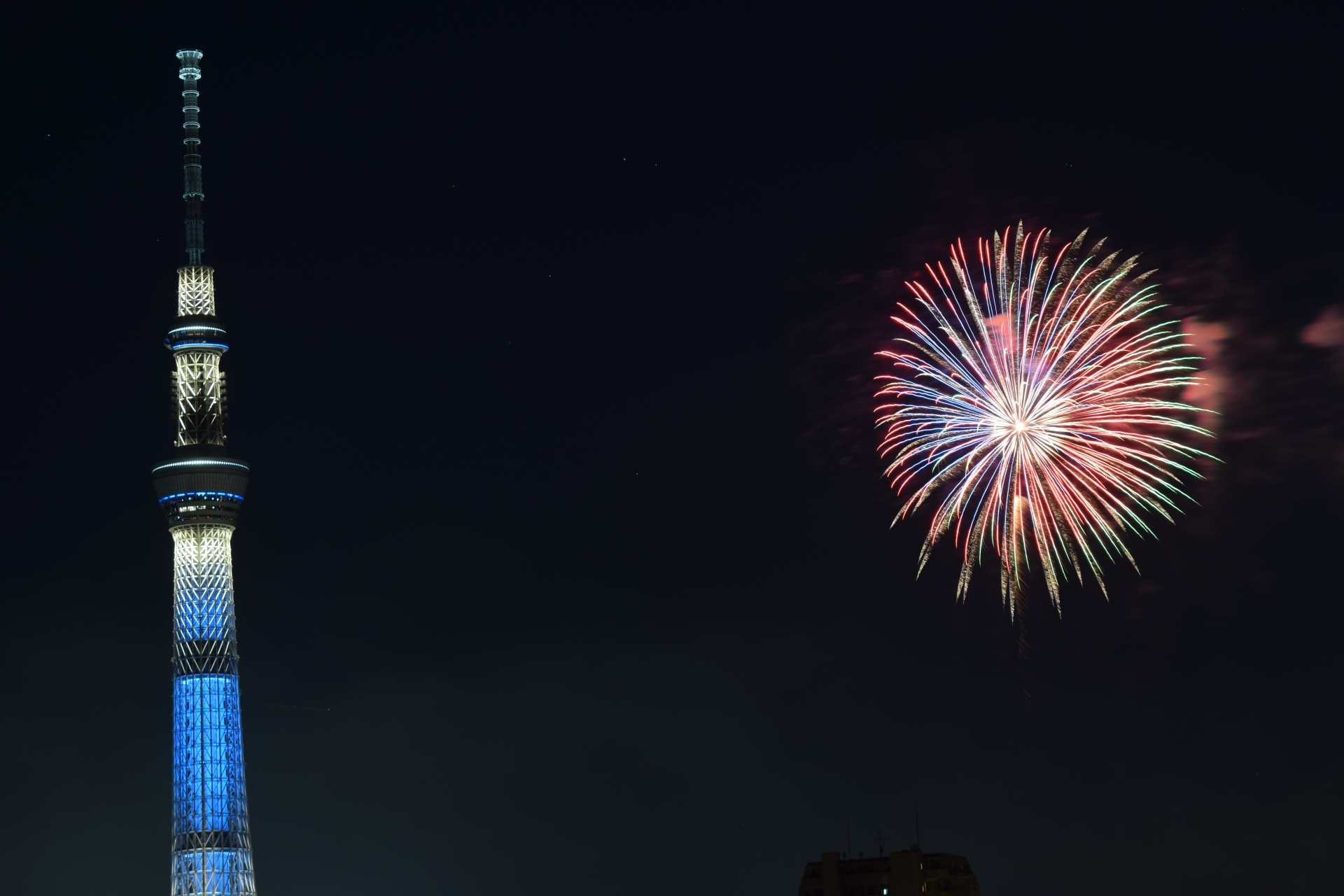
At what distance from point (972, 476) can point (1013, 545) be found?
6003mm

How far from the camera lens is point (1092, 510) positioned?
411 feet

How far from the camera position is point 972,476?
132 meters

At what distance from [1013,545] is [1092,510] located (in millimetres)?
4844

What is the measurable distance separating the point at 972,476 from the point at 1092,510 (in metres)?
8.77

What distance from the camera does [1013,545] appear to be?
418ft
